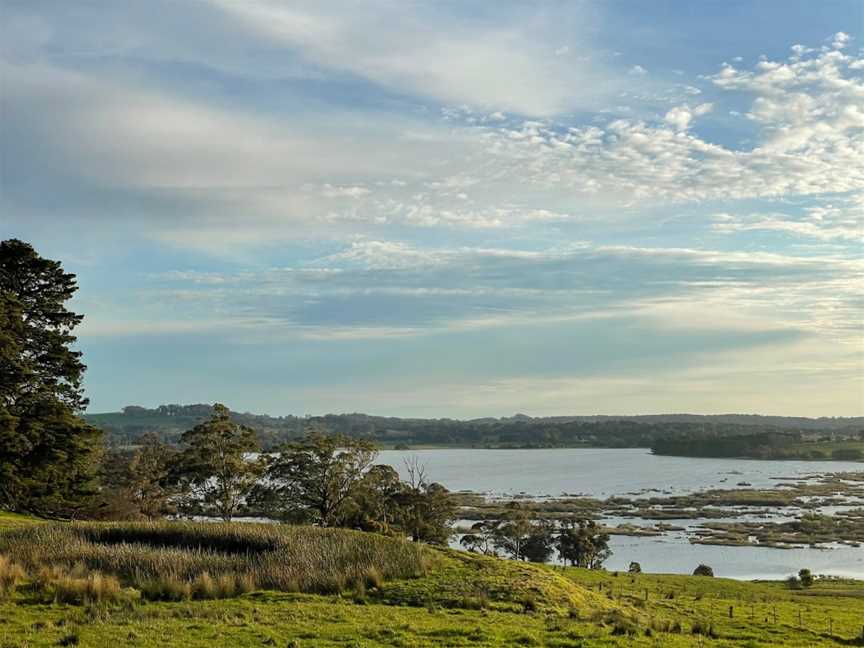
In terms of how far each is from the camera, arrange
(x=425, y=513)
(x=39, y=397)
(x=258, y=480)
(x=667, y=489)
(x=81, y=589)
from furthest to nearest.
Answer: (x=667, y=489) < (x=425, y=513) < (x=258, y=480) < (x=39, y=397) < (x=81, y=589)

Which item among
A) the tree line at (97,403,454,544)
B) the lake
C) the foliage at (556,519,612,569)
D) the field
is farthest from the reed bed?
the lake

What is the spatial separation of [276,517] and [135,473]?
427 inches

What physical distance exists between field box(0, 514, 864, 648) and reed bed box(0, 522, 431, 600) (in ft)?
0.17

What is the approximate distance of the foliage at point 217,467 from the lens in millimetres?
52906

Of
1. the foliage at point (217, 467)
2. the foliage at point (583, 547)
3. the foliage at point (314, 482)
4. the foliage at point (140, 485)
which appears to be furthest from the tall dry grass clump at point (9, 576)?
the foliage at point (583, 547)

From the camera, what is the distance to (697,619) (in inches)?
983

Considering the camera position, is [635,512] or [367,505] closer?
[367,505]

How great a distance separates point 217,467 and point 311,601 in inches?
1446

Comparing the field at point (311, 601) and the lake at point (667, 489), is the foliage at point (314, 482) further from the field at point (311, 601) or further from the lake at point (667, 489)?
the field at point (311, 601)

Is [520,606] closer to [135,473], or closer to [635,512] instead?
[135,473]

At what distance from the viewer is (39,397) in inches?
1591

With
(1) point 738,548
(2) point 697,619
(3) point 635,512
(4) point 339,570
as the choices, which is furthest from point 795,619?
(3) point 635,512

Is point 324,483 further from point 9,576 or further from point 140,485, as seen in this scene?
point 9,576

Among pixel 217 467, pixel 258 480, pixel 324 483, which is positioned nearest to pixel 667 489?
pixel 324 483
